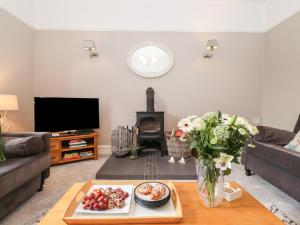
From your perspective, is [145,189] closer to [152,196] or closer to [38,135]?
[152,196]

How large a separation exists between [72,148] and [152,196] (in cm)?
244

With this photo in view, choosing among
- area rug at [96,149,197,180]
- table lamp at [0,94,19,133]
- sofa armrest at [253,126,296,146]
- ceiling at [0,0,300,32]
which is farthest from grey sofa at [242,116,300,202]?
table lamp at [0,94,19,133]

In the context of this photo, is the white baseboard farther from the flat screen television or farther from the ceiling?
the ceiling

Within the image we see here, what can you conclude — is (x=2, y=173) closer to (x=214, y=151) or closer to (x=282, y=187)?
(x=214, y=151)

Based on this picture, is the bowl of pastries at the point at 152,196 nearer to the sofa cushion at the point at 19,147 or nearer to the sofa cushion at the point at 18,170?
the sofa cushion at the point at 18,170

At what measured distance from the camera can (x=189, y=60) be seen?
148 inches

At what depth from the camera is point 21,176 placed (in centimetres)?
176

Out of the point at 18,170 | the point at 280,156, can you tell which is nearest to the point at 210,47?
the point at 280,156

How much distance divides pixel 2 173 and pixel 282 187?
2598mm

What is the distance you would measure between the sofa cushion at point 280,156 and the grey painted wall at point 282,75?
4.10 feet

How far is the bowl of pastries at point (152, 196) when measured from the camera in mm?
1152

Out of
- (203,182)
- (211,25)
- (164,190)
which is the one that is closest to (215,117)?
(203,182)

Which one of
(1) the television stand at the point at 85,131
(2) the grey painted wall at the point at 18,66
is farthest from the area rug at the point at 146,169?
(2) the grey painted wall at the point at 18,66

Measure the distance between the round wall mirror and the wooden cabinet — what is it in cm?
152
